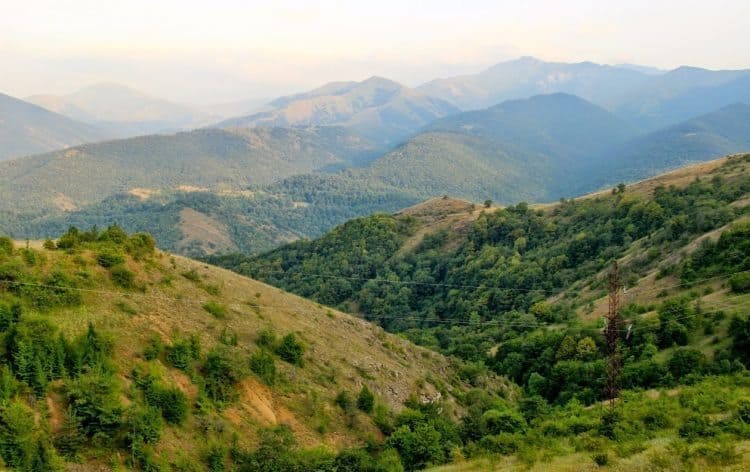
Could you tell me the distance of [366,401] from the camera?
3341cm

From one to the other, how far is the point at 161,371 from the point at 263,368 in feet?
19.1

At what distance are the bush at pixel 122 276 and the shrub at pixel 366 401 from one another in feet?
49.8

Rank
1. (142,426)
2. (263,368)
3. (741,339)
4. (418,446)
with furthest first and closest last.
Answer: (741,339) → (263,368) → (418,446) → (142,426)

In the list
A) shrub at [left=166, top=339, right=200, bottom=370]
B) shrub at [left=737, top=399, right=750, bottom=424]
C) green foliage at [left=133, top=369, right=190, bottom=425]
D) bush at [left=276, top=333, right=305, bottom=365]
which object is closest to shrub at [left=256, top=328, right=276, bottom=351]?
bush at [left=276, top=333, right=305, bottom=365]

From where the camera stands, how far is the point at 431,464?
28.6 m

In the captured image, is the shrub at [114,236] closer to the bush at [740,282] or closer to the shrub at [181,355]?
the shrub at [181,355]

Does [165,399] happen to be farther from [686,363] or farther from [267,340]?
[686,363]

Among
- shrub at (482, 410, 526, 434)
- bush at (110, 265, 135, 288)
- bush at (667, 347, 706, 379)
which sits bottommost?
shrub at (482, 410, 526, 434)

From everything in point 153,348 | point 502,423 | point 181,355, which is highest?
point 153,348

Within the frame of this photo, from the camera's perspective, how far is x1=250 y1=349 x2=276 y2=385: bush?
31156 mm

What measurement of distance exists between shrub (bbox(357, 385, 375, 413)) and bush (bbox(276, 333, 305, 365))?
14.3ft

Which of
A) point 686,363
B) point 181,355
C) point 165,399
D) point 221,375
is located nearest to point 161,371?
point 181,355

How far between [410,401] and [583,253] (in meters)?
55.2

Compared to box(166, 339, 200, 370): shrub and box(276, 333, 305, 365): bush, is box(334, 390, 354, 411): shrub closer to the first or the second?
box(276, 333, 305, 365): bush
